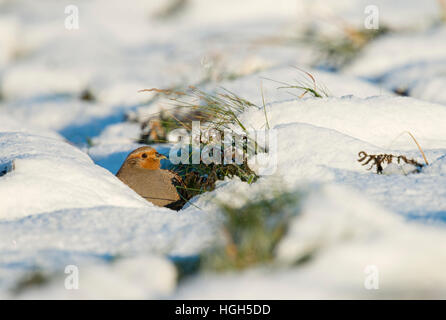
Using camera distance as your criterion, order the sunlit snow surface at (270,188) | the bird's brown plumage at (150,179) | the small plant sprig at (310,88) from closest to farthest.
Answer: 1. the sunlit snow surface at (270,188)
2. the bird's brown plumage at (150,179)
3. the small plant sprig at (310,88)

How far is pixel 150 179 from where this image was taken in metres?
2.82

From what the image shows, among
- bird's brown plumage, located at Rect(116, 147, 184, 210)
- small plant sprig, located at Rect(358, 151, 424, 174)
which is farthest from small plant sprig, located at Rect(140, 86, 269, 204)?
small plant sprig, located at Rect(358, 151, 424, 174)

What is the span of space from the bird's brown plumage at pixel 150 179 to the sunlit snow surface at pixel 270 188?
25cm

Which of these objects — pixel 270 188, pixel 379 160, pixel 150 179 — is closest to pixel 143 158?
pixel 150 179

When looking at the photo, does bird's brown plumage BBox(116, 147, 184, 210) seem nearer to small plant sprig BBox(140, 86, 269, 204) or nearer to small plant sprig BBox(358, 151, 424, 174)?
small plant sprig BBox(140, 86, 269, 204)

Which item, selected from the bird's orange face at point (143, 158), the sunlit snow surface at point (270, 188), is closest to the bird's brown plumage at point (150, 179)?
the bird's orange face at point (143, 158)

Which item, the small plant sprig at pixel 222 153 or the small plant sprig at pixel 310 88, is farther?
the small plant sprig at pixel 310 88

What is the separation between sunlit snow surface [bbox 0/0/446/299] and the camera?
142cm

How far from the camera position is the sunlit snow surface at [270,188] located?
142 centimetres

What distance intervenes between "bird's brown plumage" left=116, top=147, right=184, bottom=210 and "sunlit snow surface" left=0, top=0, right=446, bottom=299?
0.25 m

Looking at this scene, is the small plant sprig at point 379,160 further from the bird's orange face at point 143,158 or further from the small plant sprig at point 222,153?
the bird's orange face at point 143,158

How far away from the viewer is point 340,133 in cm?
258
